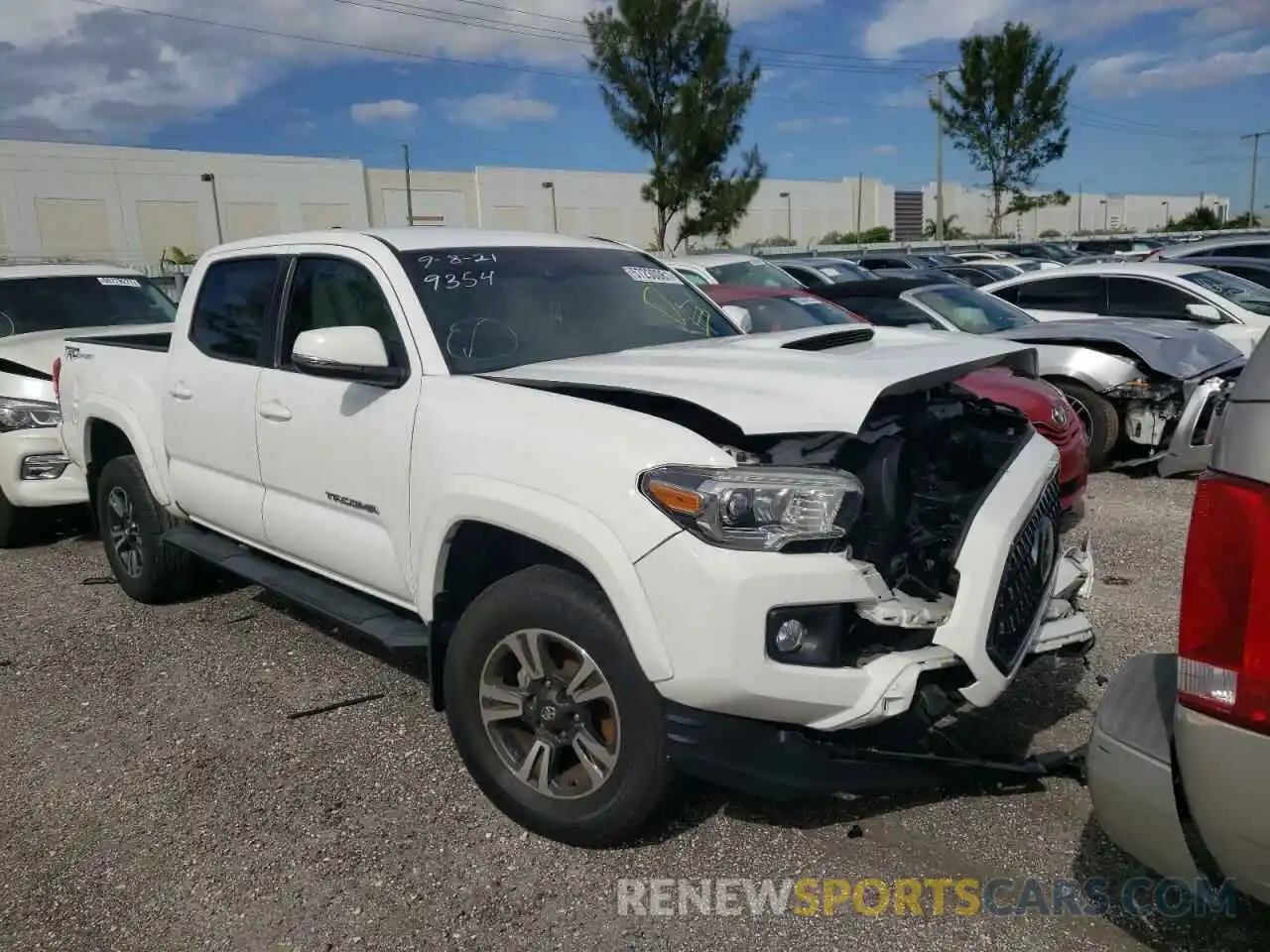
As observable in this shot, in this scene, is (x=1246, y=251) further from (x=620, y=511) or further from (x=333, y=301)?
(x=620, y=511)


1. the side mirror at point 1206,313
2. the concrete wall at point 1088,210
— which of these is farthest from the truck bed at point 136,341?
the concrete wall at point 1088,210

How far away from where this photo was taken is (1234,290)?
10.6 metres

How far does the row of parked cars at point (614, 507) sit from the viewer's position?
2.57 metres

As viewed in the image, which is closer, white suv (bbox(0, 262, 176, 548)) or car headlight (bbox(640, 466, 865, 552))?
car headlight (bbox(640, 466, 865, 552))

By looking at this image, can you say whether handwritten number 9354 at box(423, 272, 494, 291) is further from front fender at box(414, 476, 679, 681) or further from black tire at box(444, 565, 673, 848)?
black tire at box(444, 565, 673, 848)

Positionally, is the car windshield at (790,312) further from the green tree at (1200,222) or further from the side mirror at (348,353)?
the green tree at (1200,222)

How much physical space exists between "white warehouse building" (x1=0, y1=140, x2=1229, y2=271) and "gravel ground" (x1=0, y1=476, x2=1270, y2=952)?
187ft

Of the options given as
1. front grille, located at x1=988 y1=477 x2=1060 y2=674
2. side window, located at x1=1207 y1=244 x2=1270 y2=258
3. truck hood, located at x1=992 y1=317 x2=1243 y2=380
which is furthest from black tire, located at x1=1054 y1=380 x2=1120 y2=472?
side window, located at x1=1207 y1=244 x2=1270 y2=258

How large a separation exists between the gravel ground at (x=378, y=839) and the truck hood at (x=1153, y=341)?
3.86m

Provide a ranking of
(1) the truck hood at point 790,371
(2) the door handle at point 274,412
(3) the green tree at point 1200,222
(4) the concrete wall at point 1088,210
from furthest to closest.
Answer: (4) the concrete wall at point 1088,210, (3) the green tree at point 1200,222, (2) the door handle at point 274,412, (1) the truck hood at point 790,371

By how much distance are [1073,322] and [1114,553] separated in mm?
3497

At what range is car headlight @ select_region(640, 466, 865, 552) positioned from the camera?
254cm

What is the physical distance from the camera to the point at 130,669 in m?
4.68

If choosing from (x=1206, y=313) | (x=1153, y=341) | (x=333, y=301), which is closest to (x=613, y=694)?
(x=333, y=301)
